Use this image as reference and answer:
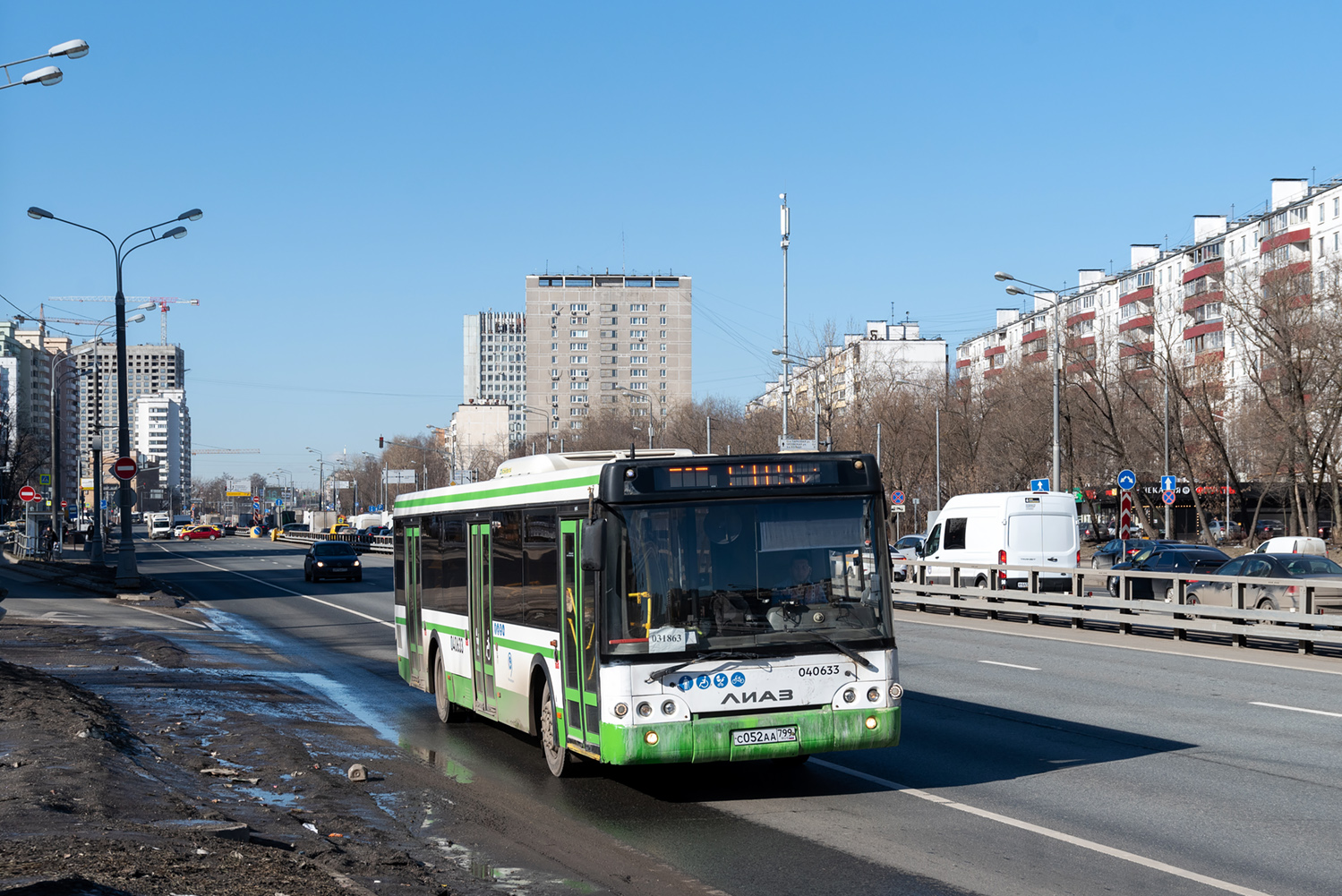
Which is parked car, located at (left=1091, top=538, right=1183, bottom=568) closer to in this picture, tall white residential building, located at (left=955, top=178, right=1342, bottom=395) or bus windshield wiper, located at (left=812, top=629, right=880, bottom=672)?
tall white residential building, located at (left=955, top=178, right=1342, bottom=395)

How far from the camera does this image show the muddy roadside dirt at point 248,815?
22.0 feet

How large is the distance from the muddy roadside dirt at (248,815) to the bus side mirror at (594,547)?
1666 mm

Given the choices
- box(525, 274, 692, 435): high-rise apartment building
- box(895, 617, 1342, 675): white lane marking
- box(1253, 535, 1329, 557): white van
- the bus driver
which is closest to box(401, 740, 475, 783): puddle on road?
the bus driver

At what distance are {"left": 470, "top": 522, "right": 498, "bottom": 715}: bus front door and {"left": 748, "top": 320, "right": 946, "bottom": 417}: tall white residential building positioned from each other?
51278mm

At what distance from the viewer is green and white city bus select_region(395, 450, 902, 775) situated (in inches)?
364

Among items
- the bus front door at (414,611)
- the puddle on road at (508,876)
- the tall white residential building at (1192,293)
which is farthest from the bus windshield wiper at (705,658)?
the tall white residential building at (1192,293)

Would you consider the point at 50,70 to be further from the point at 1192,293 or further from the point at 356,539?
the point at 1192,293

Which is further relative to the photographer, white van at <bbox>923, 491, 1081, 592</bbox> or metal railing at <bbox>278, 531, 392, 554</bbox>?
metal railing at <bbox>278, 531, 392, 554</bbox>

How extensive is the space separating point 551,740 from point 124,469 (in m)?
25.5

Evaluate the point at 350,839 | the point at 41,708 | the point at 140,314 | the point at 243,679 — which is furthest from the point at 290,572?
the point at 350,839

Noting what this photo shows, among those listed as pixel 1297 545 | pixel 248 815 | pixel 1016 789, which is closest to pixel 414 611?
pixel 248 815

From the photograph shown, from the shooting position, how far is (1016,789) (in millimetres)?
9867

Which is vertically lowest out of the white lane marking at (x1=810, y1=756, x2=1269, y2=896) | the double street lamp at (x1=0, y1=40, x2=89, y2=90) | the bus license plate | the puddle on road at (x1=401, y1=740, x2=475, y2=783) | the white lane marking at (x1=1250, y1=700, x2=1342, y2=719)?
the white lane marking at (x1=1250, y1=700, x2=1342, y2=719)

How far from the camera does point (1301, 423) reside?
173ft
